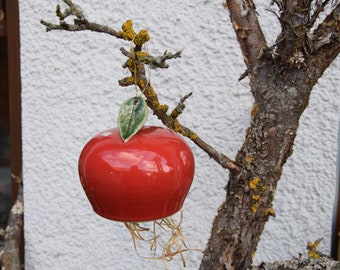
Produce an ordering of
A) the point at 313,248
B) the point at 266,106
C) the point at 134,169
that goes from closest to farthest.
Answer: the point at 134,169, the point at 266,106, the point at 313,248

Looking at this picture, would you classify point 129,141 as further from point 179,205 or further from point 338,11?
point 338,11

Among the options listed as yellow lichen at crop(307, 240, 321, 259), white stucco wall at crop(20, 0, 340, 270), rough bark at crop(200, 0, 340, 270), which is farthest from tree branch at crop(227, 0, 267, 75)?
yellow lichen at crop(307, 240, 321, 259)

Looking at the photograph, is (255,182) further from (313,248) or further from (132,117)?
(313,248)

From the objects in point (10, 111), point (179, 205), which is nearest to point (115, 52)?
point (10, 111)

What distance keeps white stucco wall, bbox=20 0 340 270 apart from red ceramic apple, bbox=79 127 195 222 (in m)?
0.56

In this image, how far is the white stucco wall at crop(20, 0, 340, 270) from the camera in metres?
1.20

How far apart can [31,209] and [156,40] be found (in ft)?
1.96

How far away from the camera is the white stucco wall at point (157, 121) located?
120cm

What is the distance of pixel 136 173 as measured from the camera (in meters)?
0.62

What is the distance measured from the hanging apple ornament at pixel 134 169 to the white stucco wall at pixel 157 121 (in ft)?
1.82

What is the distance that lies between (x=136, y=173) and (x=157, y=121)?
0.61 meters

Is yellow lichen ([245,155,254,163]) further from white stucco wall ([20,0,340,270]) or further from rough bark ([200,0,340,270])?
white stucco wall ([20,0,340,270])

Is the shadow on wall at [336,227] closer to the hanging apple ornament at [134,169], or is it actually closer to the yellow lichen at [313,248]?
the yellow lichen at [313,248]

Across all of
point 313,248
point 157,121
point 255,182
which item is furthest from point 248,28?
point 313,248
